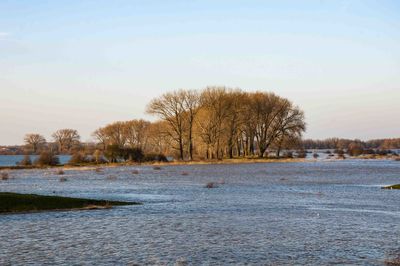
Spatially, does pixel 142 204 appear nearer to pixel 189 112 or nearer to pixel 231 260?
pixel 231 260

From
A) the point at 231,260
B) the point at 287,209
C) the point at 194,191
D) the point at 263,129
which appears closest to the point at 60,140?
the point at 263,129

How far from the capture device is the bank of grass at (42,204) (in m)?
Result: 31.9

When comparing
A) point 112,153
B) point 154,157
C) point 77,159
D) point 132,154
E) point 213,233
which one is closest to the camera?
point 213,233

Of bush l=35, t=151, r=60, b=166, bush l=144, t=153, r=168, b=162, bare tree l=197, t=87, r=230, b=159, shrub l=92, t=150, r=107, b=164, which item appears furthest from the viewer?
bush l=144, t=153, r=168, b=162

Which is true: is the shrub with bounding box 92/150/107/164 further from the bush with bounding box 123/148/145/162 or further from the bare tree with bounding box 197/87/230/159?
the bare tree with bounding box 197/87/230/159

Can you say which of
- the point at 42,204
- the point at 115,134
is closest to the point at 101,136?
the point at 115,134

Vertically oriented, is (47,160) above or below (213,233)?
above

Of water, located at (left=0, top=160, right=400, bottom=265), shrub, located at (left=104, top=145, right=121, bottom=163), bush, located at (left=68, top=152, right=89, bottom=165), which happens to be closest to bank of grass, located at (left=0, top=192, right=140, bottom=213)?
water, located at (left=0, top=160, right=400, bottom=265)

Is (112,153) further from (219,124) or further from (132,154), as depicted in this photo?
(219,124)

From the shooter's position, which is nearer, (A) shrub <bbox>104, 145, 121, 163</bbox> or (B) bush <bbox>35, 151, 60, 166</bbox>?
(B) bush <bbox>35, 151, 60, 166</bbox>

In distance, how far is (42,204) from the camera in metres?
33.3

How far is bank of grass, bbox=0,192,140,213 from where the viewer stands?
105 ft

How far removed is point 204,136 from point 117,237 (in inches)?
3639

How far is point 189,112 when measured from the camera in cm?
11894
